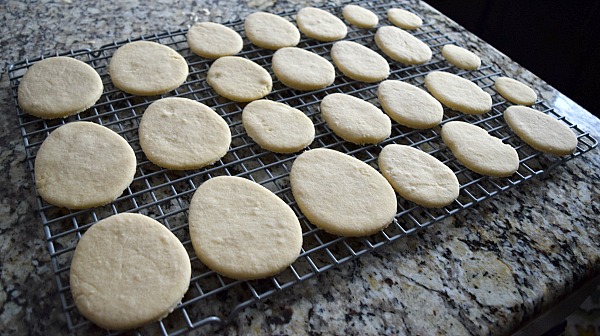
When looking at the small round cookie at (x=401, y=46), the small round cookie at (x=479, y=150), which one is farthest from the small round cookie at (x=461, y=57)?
the small round cookie at (x=479, y=150)

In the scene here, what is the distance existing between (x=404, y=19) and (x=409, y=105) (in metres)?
0.53

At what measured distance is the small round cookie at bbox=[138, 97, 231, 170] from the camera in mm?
945

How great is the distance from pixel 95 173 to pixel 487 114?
3.30 ft

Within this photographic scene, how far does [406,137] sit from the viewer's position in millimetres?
1133

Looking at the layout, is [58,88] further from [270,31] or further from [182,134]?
[270,31]

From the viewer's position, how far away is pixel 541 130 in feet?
3.84

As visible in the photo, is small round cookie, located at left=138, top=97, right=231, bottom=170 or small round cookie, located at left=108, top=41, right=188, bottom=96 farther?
small round cookie, located at left=108, top=41, right=188, bottom=96

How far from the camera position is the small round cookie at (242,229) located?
2.52ft

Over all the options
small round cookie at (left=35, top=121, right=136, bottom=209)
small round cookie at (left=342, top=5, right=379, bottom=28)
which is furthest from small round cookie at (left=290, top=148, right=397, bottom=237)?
small round cookie at (left=342, top=5, right=379, bottom=28)

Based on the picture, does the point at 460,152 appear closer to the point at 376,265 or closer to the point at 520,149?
the point at 520,149

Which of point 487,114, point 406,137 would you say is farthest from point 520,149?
point 406,137

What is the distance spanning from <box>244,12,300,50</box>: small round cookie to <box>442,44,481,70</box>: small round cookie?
1.56 feet

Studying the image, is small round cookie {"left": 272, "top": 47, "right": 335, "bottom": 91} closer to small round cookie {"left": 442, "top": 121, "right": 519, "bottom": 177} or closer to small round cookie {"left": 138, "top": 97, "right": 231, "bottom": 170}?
small round cookie {"left": 138, "top": 97, "right": 231, "bottom": 170}

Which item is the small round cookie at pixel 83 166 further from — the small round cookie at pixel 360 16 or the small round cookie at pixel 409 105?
the small round cookie at pixel 360 16
